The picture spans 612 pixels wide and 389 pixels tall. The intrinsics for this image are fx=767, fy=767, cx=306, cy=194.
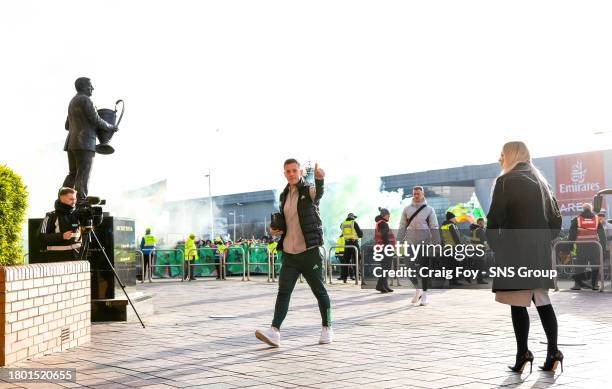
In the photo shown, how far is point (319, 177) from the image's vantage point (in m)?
7.19

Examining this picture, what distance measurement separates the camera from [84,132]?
34.6ft

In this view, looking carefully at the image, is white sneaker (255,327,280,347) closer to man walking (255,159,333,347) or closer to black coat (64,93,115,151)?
man walking (255,159,333,347)

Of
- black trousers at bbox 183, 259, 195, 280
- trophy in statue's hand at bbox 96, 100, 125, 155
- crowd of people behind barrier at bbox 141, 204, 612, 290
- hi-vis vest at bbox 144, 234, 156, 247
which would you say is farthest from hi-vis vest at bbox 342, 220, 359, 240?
trophy in statue's hand at bbox 96, 100, 125, 155

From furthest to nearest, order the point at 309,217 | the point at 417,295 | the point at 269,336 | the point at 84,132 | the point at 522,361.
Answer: the point at 417,295 → the point at 84,132 → the point at 309,217 → the point at 269,336 → the point at 522,361

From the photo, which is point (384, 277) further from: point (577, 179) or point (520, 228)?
point (577, 179)

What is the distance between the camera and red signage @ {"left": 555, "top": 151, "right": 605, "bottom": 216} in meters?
27.9

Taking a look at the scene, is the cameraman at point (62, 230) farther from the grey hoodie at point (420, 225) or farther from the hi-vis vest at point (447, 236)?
the hi-vis vest at point (447, 236)

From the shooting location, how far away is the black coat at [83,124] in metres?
10.5

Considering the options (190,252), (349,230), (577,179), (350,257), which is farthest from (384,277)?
(577,179)

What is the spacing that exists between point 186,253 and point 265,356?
1689 cm

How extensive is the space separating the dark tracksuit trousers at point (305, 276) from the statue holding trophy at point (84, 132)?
401 cm

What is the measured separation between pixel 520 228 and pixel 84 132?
6710 mm

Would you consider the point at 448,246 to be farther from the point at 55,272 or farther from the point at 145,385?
the point at 145,385

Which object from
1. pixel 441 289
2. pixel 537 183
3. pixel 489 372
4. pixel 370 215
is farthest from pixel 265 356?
pixel 370 215
